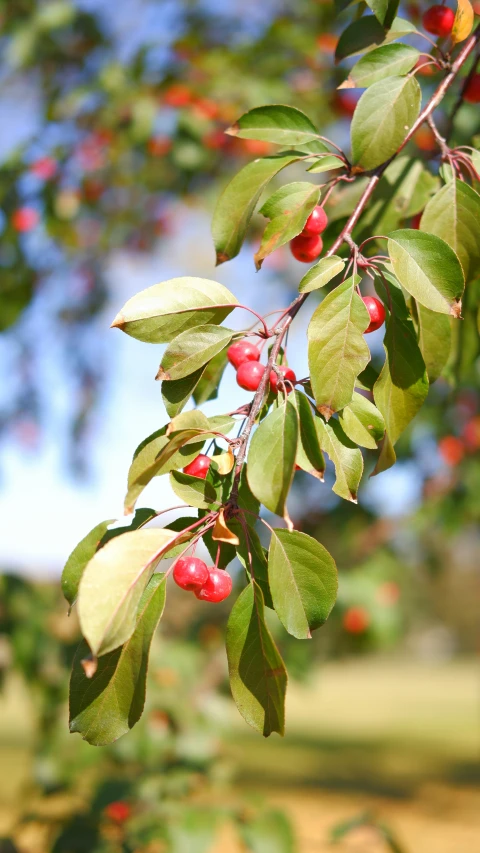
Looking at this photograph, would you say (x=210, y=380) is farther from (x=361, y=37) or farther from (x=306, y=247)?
(x=361, y=37)

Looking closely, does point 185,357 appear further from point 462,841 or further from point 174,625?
point 462,841

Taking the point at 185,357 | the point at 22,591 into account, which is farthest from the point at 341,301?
the point at 22,591

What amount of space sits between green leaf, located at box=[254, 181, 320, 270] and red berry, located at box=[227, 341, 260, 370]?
0.24 ft

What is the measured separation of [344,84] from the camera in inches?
29.7

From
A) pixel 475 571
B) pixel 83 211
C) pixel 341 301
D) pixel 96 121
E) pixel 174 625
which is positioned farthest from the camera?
pixel 475 571

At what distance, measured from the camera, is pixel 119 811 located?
208cm

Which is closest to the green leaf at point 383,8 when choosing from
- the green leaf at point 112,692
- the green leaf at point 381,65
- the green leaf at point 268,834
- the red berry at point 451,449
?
the green leaf at point 381,65

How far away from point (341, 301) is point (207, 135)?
2.05m

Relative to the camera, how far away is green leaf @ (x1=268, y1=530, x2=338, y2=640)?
0.59 meters

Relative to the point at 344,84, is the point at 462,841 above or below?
below

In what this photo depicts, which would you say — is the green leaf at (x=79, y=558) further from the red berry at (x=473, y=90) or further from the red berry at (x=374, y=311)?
the red berry at (x=473, y=90)

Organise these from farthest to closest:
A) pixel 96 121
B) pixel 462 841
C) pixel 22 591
A: pixel 462 841, pixel 96 121, pixel 22 591

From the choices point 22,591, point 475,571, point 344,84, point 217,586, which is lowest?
point 475,571

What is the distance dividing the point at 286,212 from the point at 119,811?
6.18ft
